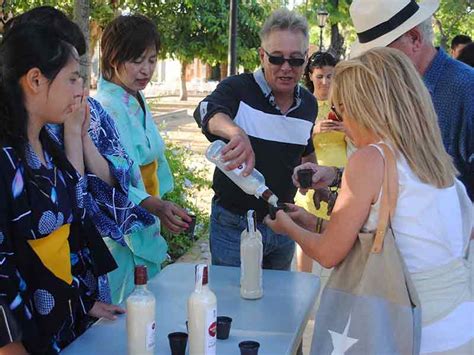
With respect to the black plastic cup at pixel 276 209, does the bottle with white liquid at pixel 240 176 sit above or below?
above

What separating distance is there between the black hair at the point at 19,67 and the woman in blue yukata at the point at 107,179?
0.31 metres

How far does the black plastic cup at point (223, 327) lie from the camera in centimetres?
205

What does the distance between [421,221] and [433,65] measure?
1042 millimetres

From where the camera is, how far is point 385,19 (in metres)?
2.87

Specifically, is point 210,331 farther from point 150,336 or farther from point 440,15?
point 440,15

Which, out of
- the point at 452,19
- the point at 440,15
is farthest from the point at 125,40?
the point at 452,19

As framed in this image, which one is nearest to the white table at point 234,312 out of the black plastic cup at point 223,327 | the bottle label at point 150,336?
the black plastic cup at point 223,327

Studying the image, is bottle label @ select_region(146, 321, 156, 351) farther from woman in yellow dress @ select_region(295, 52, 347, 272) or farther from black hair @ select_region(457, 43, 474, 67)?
black hair @ select_region(457, 43, 474, 67)

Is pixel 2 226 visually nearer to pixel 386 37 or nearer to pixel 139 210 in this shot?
pixel 139 210

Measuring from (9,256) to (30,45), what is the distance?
2.09 feet

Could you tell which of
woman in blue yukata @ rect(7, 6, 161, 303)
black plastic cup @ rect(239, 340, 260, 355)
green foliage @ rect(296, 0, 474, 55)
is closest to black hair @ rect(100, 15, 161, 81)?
woman in blue yukata @ rect(7, 6, 161, 303)

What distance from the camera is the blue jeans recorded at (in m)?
3.10

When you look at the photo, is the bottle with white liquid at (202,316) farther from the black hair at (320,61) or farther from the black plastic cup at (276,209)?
the black hair at (320,61)

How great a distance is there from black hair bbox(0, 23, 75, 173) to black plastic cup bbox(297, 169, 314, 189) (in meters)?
1.12
